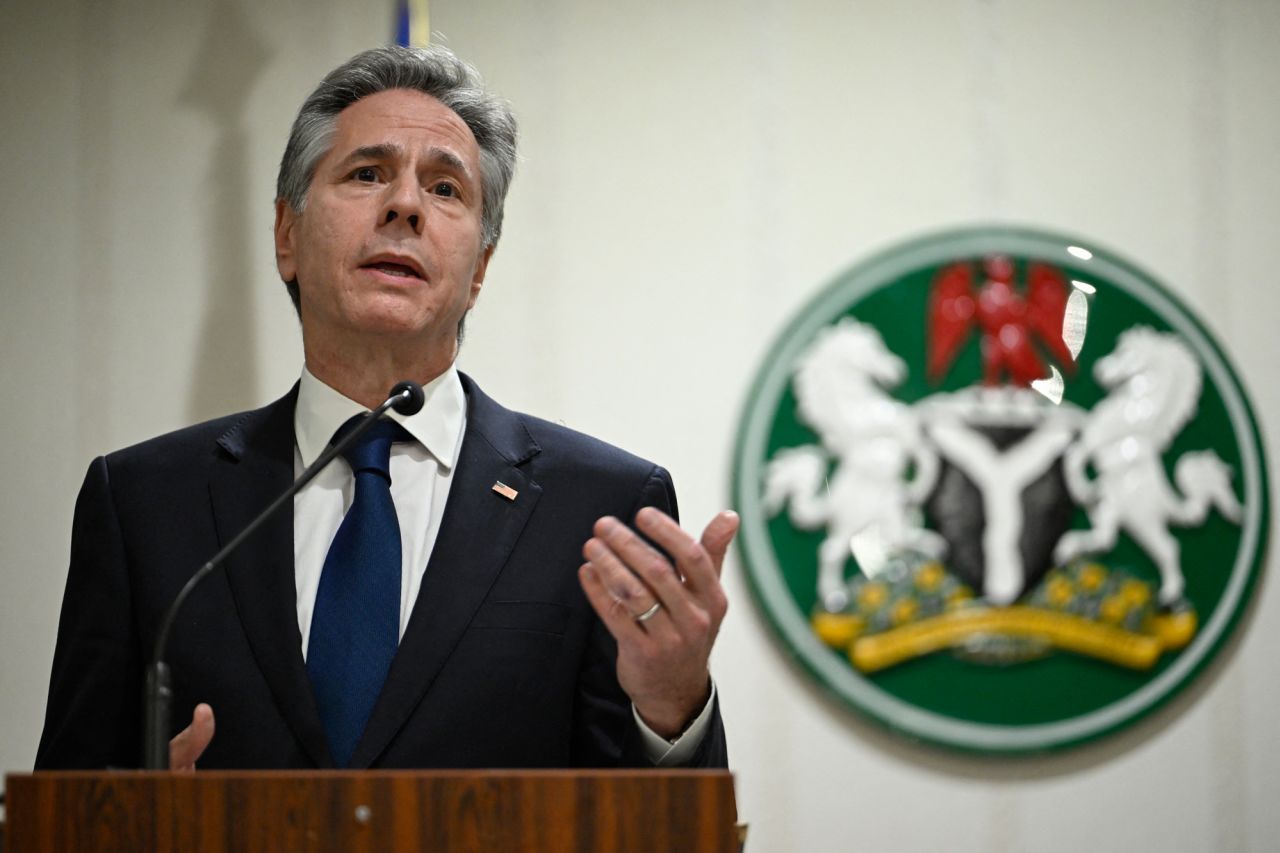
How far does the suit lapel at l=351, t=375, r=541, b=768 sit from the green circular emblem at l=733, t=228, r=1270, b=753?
88 centimetres

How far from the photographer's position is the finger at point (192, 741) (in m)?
1.25

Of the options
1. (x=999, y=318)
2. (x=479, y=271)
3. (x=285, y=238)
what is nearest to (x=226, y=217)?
(x=285, y=238)

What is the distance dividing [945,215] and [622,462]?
120 cm

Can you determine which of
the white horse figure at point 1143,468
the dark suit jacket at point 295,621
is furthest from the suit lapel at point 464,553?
the white horse figure at point 1143,468

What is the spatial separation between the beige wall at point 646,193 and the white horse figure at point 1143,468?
0.60 feet

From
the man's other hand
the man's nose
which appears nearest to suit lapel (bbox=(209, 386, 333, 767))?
the man's nose

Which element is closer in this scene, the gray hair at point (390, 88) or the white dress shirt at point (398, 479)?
the white dress shirt at point (398, 479)

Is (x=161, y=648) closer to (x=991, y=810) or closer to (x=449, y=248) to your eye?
(x=449, y=248)

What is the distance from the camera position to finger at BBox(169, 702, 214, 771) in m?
1.25

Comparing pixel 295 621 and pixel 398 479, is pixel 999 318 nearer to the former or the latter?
pixel 398 479

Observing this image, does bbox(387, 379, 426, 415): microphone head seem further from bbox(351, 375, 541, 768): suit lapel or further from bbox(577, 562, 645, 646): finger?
bbox(577, 562, 645, 646): finger

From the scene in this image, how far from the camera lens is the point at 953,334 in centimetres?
258

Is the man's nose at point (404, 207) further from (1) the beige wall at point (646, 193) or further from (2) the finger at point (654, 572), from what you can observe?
(1) the beige wall at point (646, 193)

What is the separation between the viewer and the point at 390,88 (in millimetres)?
1891
